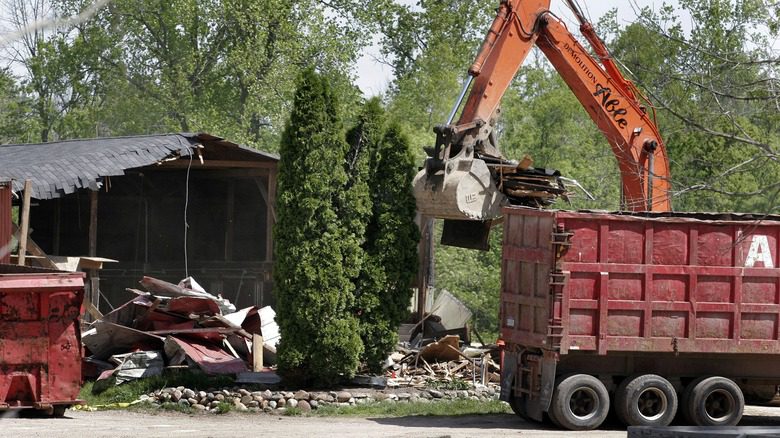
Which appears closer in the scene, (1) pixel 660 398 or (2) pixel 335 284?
(1) pixel 660 398

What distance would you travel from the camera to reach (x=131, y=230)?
28.7 metres

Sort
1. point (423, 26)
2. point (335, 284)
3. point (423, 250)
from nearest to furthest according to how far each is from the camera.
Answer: point (335, 284)
point (423, 250)
point (423, 26)

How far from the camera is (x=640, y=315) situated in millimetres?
14453

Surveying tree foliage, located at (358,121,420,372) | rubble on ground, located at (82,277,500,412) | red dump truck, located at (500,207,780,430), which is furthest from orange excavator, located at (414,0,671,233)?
rubble on ground, located at (82,277,500,412)

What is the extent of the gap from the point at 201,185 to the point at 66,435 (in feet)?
53.9

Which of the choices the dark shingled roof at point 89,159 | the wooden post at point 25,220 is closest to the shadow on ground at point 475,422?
the wooden post at point 25,220

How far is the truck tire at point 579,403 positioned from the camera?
1420 centimetres

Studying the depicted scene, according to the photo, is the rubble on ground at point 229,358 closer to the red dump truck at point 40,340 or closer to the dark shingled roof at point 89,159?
the dark shingled roof at point 89,159

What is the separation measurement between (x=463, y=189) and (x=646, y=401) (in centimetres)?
388

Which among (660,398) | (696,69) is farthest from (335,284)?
(696,69)

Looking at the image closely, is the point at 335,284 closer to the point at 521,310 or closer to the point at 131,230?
the point at 521,310

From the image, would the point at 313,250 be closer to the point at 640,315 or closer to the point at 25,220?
the point at 640,315

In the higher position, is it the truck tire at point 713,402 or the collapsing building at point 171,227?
the collapsing building at point 171,227

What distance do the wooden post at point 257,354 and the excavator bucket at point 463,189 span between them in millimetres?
3943
